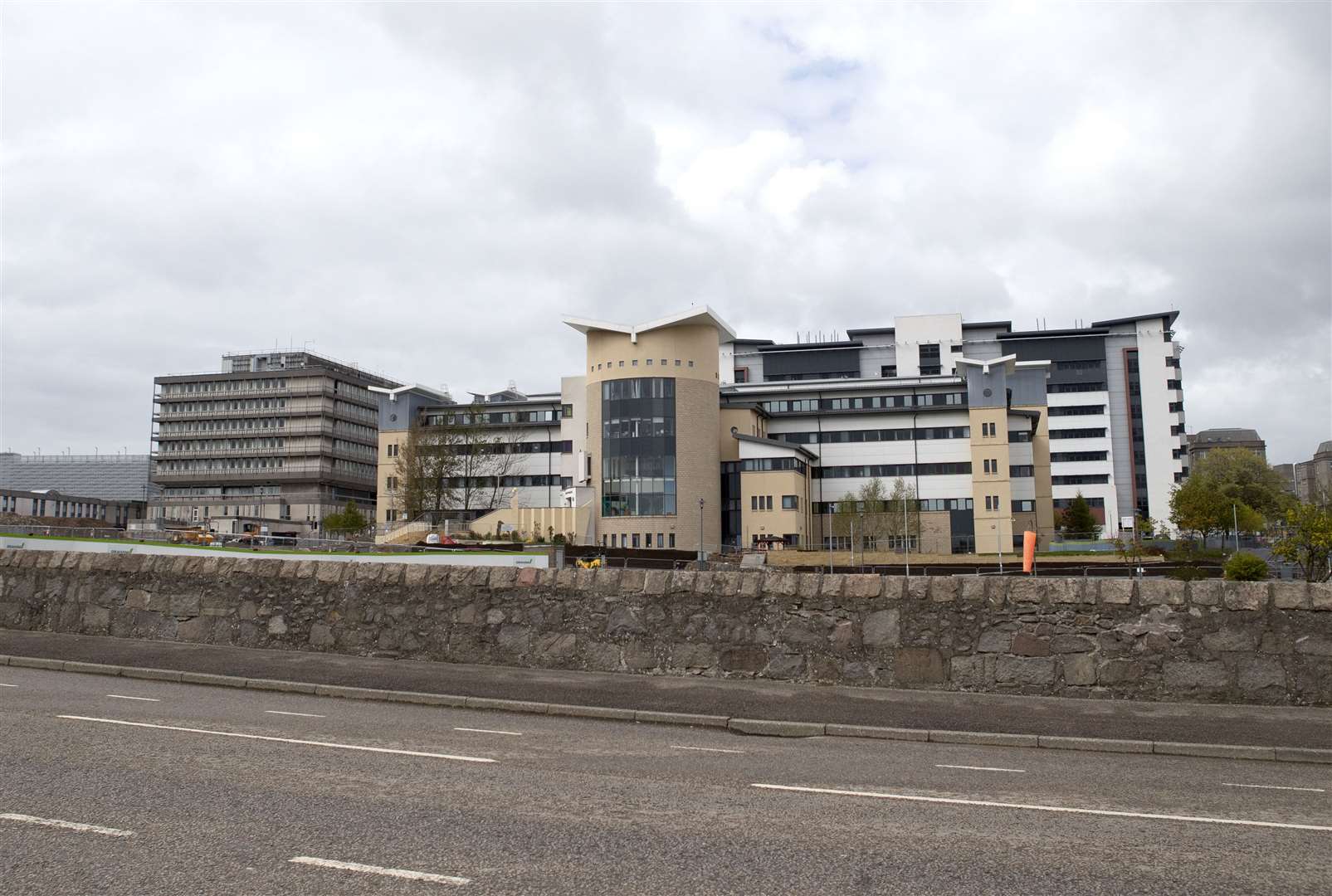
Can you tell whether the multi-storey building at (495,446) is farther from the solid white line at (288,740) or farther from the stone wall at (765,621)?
the solid white line at (288,740)

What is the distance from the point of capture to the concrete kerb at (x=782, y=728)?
31.9ft

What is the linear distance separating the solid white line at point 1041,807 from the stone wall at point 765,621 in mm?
5151

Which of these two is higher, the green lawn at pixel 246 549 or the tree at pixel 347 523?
the tree at pixel 347 523

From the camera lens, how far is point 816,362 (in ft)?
447

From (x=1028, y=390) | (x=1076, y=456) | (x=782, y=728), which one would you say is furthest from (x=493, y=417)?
(x=782, y=728)

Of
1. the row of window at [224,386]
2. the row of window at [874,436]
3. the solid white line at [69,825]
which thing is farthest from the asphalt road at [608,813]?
the row of window at [224,386]

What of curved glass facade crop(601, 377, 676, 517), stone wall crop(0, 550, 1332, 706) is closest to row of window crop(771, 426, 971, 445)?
curved glass facade crop(601, 377, 676, 517)

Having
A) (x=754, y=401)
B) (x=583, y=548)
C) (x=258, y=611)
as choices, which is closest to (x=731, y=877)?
(x=258, y=611)

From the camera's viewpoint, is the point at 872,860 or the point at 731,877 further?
the point at 872,860

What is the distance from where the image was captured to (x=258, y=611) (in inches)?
617

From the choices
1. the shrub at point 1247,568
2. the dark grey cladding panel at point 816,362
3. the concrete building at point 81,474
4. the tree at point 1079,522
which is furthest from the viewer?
the concrete building at point 81,474

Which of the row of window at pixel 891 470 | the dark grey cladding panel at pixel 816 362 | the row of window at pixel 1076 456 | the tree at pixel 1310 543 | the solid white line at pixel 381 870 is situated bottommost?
the solid white line at pixel 381 870

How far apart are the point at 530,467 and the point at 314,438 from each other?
4320 cm

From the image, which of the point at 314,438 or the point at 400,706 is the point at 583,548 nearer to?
the point at 400,706
